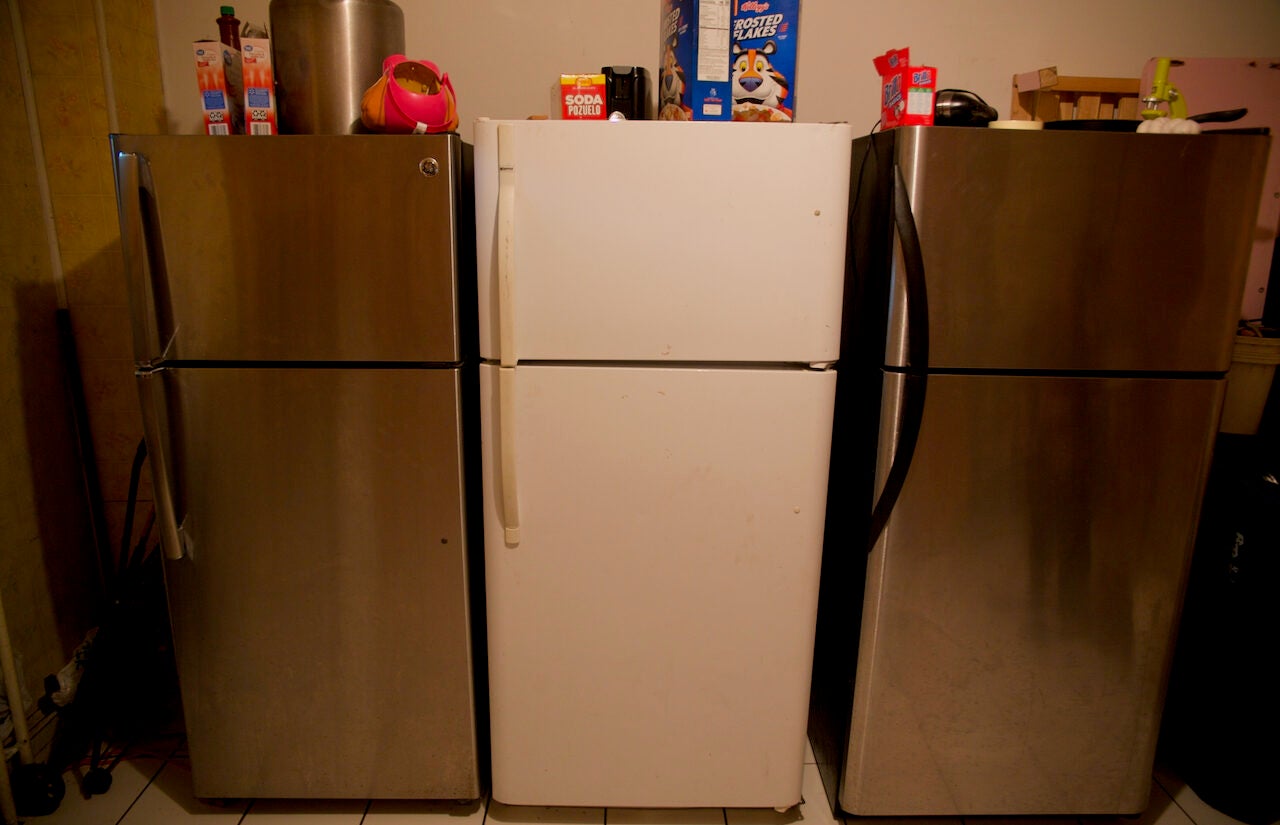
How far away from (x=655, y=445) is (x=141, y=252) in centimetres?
100

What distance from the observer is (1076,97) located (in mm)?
1826

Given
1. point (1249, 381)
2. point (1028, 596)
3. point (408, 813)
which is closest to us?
point (1028, 596)

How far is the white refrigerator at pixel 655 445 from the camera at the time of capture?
1.21 meters

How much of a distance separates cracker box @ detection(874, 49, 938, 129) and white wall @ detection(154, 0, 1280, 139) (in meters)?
0.53

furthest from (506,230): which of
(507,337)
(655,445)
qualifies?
(655,445)

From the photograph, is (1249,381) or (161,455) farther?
(1249,381)

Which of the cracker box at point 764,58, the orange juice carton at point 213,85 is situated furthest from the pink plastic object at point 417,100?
the cracker box at point 764,58

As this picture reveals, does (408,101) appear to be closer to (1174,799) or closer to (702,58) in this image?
(702,58)

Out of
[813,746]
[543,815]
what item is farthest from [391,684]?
[813,746]

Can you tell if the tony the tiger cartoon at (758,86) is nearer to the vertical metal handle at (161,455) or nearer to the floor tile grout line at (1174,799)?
the vertical metal handle at (161,455)

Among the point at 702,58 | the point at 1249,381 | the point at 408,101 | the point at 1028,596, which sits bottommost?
the point at 1028,596

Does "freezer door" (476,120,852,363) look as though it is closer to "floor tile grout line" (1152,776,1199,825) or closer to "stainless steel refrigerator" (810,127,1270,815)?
"stainless steel refrigerator" (810,127,1270,815)

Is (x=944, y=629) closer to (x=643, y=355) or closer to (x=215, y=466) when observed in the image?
(x=643, y=355)

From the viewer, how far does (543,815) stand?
5.14 feet
